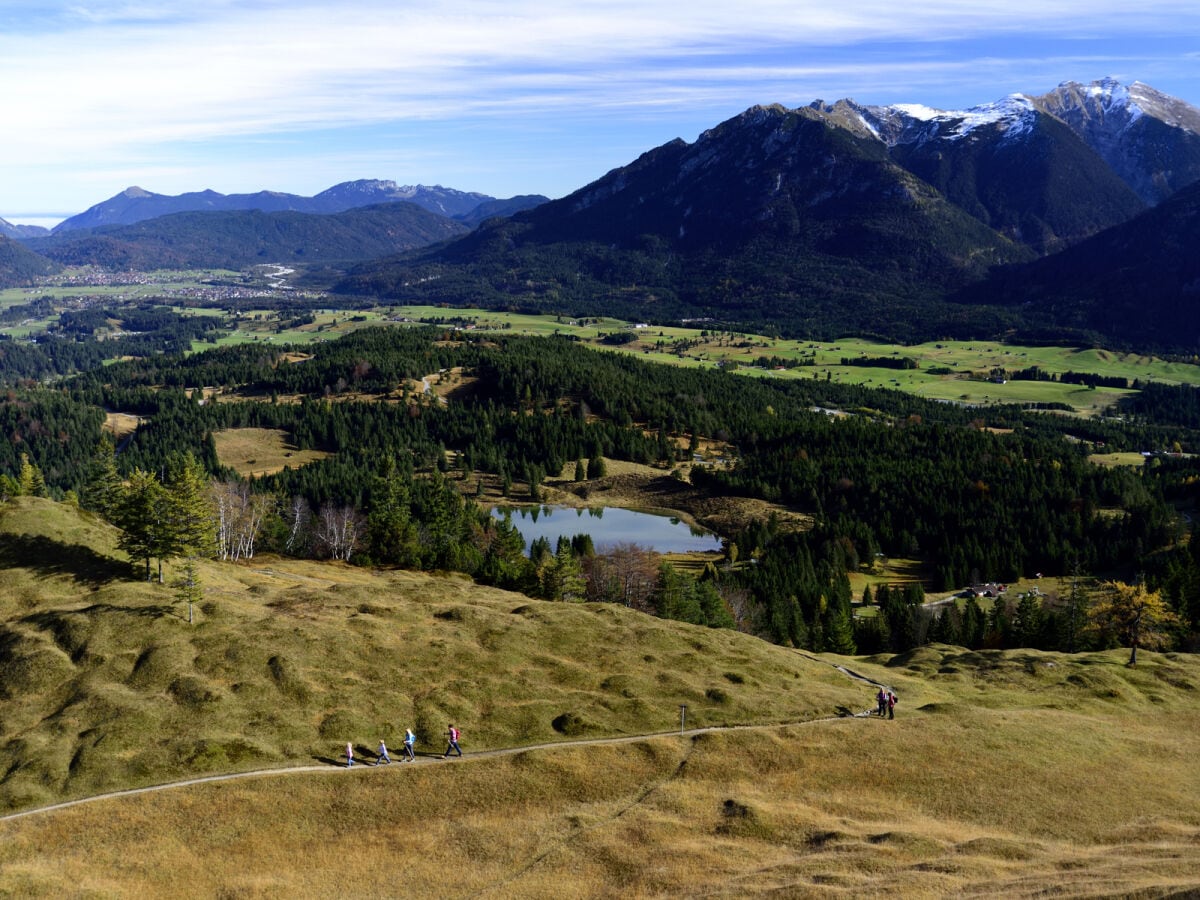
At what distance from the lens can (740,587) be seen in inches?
6383

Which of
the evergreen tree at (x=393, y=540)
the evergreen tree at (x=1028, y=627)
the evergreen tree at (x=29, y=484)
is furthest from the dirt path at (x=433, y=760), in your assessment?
the evergreen tree at (x=29, y=484)

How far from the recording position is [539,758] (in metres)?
72.2

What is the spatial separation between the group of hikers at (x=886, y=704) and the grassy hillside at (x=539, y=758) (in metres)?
2.79

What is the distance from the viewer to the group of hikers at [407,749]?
232 feet

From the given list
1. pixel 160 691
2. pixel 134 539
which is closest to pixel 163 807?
pixel 160 691

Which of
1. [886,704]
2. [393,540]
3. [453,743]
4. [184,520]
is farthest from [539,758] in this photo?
[393,540]

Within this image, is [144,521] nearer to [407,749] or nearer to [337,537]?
[407,749]

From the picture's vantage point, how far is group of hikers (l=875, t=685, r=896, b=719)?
82500 millimetres

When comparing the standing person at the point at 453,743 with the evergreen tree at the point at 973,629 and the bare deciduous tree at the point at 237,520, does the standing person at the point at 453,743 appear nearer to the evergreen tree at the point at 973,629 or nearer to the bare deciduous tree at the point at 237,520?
the bare deciduous tree at the point at 237,520

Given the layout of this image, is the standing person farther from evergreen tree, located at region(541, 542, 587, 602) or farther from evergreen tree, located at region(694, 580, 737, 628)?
evergreen tree, located at region(694, 580, 737, 628)

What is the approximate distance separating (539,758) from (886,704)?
3418 centimetres

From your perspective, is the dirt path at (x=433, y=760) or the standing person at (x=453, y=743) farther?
the standing person at (x=453, y=743)

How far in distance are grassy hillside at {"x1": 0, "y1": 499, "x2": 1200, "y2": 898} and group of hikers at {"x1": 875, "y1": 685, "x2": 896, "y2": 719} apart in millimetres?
2792

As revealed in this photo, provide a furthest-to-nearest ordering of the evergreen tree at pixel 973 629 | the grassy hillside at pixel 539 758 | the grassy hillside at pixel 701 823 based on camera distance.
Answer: the evergreen tree at pixel 973 629, the grassy hillside at pixel 539 758, the grassy hillside at pixel 701 823
